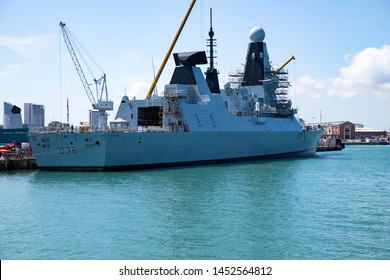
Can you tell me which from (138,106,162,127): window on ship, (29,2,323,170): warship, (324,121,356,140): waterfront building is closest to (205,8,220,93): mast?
(29,2,323,170): warship

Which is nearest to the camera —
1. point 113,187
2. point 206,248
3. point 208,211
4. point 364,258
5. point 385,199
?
point 364,258

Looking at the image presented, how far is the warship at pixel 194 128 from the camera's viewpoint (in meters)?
32.8

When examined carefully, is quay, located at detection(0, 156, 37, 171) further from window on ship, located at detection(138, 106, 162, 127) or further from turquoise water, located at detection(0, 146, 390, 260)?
window on ship, located at detection(138, 106, 162, 127)

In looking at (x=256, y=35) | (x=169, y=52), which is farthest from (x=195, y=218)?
(x=256, y=35)

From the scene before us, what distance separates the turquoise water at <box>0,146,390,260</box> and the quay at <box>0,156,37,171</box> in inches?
367

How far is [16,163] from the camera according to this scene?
3869 cm

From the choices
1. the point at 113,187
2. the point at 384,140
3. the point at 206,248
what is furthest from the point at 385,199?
the point at 384,140

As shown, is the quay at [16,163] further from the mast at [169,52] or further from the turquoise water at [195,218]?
the mast at [169,52]

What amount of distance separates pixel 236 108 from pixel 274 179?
1914 centimetres

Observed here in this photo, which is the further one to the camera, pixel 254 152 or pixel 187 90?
pixel 254 152

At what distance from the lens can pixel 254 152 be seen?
147 feet

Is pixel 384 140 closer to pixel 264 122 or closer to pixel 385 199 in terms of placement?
pixel 264 122

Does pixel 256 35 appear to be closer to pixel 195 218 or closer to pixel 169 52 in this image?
pixel 169 52

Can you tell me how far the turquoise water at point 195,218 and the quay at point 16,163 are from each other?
9322mm
